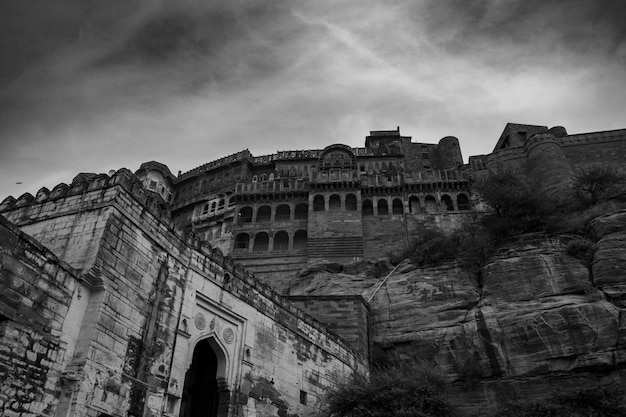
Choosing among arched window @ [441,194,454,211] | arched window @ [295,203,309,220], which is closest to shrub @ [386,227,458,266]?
arched window @ [441,194,454,211]

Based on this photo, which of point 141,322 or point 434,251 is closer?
point 141,322

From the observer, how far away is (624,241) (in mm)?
20219

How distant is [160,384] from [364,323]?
11528 mm

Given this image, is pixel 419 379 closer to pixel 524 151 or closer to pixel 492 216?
pixel 492 216

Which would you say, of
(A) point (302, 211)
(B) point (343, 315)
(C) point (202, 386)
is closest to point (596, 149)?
(A) point (302, 211)

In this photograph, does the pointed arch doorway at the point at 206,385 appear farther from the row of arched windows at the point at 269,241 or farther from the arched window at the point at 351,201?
the arched window at the point at 351,201

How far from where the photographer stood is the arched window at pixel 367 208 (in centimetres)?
3712

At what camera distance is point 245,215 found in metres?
38.0

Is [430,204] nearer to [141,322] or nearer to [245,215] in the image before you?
[245,215]

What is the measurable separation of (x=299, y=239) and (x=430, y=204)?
10347 millimetres

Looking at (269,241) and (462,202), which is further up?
(462,202)

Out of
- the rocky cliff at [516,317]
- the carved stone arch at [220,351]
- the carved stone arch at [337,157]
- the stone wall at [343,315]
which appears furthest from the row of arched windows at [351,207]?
the carved stone arch at [220,351]

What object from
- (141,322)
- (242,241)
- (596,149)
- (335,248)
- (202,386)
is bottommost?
(202,386)

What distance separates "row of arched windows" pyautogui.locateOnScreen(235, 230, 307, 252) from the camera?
118ft
